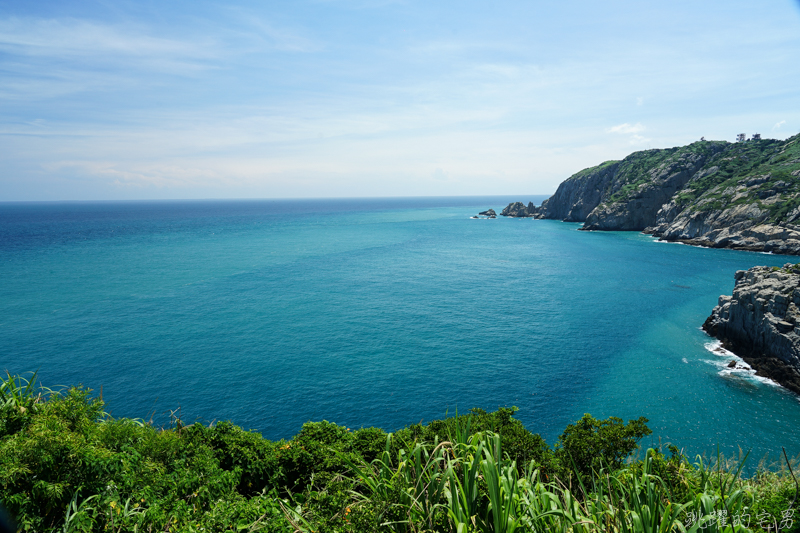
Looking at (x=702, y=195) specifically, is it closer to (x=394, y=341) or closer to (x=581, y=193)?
(x=581, y=193)

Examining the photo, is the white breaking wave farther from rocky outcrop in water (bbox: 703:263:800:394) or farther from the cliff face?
the cliff face

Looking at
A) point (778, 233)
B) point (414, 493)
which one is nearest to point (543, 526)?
point (414, 493)

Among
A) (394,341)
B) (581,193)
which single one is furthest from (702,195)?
(394,341)

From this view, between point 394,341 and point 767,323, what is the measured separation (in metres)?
34.5

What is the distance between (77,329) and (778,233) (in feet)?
394

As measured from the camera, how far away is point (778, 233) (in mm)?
82688

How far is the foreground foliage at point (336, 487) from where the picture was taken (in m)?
6.41

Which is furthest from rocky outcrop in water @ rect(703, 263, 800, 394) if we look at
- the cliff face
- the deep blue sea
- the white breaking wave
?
the cliff face

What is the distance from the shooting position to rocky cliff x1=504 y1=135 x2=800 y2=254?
293 feet

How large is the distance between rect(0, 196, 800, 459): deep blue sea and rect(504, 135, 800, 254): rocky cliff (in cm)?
1183

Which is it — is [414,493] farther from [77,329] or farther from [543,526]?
[77,329]

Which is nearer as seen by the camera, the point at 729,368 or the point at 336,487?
the point at 336,487

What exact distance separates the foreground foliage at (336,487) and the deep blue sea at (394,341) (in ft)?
49.9

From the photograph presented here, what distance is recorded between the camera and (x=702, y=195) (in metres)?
112
